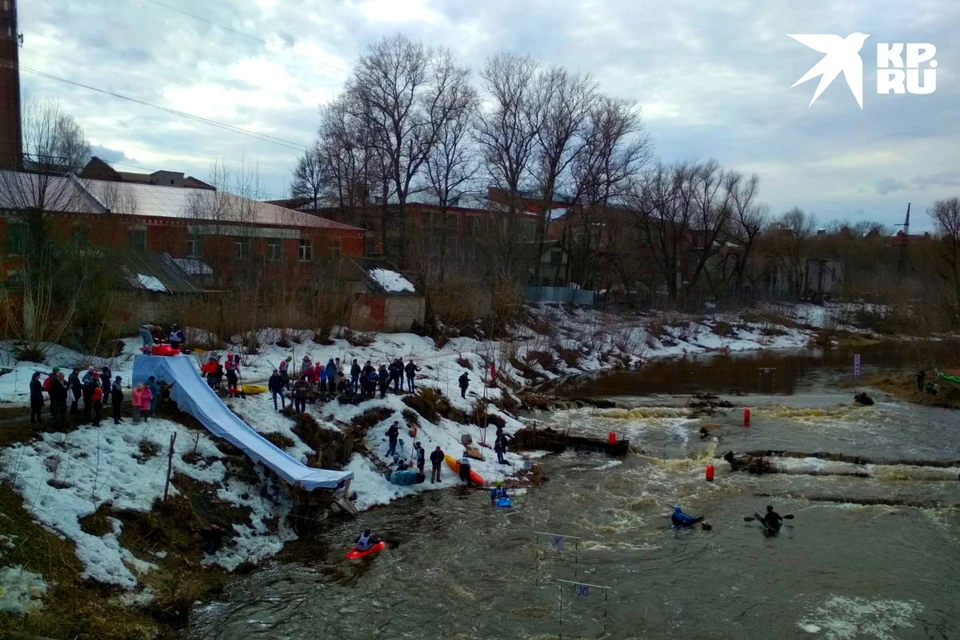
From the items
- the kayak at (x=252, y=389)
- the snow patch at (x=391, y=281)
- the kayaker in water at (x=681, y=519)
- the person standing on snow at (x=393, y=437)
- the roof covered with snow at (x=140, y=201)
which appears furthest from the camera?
the snow patch at (x=391, y=281)

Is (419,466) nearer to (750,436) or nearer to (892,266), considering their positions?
(750,436)

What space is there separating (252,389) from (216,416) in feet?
13.5

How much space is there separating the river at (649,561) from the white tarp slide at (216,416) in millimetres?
1638

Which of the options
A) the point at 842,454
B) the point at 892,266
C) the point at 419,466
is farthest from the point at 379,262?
the point at 892,266

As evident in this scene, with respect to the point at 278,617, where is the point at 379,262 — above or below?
above

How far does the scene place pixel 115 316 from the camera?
30828 millimetres

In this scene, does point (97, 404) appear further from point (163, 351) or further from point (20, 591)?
point (20, 591)

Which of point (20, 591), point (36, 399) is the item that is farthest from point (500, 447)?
point (20, 591)

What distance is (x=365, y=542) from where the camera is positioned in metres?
17.7

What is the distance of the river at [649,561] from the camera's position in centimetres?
1470

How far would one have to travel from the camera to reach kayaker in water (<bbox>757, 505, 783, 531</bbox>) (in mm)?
19766

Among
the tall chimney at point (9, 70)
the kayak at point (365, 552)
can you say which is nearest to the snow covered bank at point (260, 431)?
the kayak at point (365, 552)

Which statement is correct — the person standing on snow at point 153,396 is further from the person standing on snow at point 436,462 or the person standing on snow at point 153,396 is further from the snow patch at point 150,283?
the snow patch at point 150,283

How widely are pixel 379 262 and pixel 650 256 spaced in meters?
39.5
